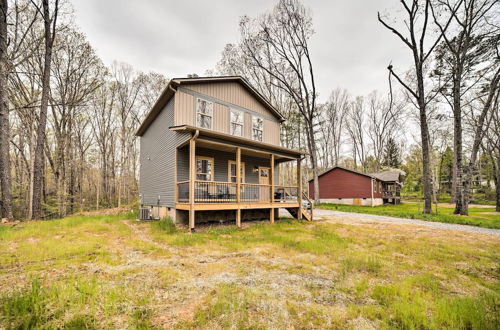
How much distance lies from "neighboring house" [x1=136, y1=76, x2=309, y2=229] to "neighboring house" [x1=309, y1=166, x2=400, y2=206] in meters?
14.8

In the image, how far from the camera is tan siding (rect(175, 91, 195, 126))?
378 inches

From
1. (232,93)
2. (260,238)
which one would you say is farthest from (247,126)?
(260,238)

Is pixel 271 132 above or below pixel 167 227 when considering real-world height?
above

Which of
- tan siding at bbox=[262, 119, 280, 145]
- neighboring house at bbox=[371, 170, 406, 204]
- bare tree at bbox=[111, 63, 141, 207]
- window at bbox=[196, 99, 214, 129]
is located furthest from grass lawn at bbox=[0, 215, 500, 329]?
neighboring house at bbox=[371, 170, 406, 204]

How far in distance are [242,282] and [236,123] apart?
9156 millimetres

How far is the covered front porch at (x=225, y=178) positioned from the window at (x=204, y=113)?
→ 123cm

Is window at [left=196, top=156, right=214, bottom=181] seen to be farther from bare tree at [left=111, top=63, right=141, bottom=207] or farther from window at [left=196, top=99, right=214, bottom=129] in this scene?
bare tree at [left=111, top=63, right=141, bottom=207]

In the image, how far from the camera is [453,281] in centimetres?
412

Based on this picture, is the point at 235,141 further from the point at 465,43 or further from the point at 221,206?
the point at 465,43

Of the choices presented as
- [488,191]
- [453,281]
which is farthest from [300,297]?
[488,191]

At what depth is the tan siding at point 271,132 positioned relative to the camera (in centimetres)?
1332

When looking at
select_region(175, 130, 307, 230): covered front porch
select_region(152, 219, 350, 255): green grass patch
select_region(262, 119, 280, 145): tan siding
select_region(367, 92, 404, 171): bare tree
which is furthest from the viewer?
select_region(367, 92, 404, 171): bare tree

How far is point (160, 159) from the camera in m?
11.6

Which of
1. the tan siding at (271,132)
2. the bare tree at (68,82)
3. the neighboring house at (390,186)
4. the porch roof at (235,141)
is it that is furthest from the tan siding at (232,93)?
the neighboring house at (390,186)
